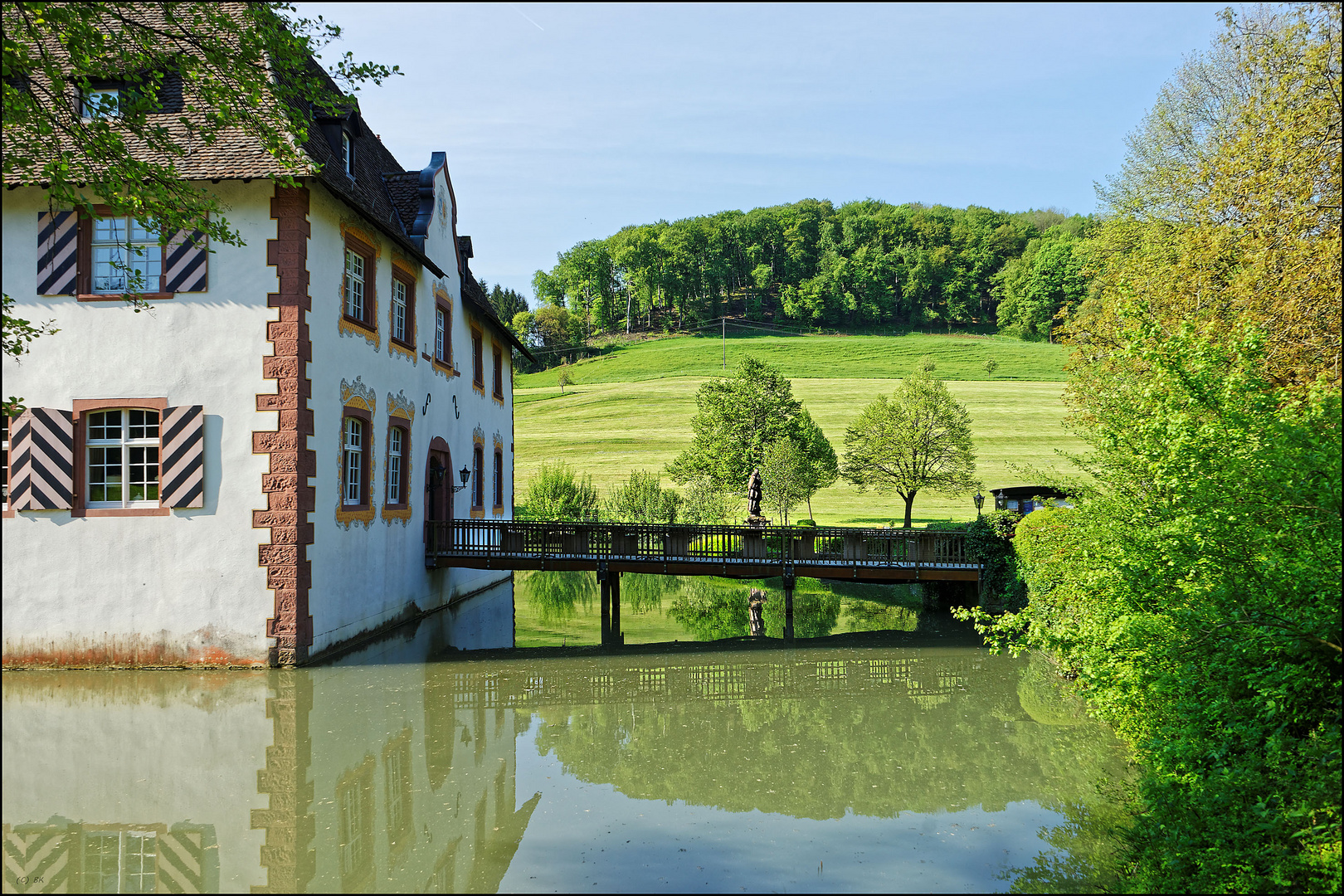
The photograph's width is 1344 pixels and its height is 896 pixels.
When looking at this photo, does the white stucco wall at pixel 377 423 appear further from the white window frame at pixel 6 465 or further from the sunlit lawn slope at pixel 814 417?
the sunlit lawn slope at pixel 814 417

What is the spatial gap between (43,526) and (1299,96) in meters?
18.4

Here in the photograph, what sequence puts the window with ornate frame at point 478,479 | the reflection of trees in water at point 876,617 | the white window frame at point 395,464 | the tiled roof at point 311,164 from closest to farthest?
1. the tiled roof at point 311,164
2. the white window frame at point 395,464
3. the reflection of trees in water at point 876,617
4. the window with ornate frame at point 478,479

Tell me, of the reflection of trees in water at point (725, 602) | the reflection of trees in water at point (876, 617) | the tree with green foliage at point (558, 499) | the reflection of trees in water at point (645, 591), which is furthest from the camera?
the tree with green foliage at point (558, 499)

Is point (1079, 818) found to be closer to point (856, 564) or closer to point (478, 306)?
point (856, 564)

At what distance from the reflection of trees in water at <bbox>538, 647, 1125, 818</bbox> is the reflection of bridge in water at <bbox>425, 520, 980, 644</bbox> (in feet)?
17.0

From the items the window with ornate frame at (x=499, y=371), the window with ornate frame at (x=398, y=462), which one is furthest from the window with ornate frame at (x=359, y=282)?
the window with ornate frame at (x=499, y=371)

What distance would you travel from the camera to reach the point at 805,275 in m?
108

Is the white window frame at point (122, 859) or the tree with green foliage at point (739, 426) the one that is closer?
the white window frame at point (122, 859)

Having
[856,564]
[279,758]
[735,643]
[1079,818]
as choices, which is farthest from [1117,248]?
[279,758]

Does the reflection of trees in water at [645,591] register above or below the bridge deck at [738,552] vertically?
below

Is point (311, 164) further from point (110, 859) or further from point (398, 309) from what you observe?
point (110, 859)

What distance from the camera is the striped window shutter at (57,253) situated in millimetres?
13180

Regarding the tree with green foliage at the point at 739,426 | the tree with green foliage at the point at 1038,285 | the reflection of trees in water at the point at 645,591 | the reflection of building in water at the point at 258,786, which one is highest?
the tree with green foliage at the point at 1038,285

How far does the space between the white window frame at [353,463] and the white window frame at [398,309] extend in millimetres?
2376
